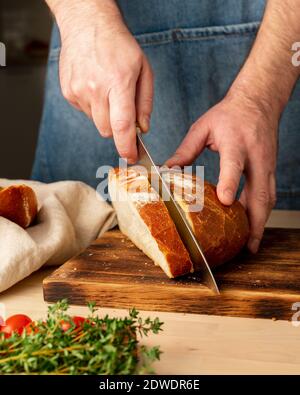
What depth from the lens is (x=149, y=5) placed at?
2.10m

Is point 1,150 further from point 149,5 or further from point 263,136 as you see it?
point 263,136

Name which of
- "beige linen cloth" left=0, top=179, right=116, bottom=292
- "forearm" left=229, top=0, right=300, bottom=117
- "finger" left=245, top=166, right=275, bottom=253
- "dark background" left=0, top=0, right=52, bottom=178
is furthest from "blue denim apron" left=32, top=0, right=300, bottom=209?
"dark background" left=0, top=0, right=52, bottom=178

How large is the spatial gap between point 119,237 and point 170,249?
332 millimetres

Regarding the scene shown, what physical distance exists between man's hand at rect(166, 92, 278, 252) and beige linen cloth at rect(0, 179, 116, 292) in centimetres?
34

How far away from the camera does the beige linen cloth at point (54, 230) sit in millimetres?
1401

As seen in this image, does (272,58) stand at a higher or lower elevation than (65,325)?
higher

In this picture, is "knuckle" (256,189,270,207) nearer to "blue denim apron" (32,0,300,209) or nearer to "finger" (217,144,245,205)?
"finger" (217,144,245,205)

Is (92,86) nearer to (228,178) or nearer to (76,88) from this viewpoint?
(76,88)

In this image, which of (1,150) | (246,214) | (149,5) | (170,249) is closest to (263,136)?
(246,214)

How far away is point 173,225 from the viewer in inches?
55.2

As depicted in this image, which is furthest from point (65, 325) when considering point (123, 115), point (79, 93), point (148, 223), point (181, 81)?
point (181, 81)

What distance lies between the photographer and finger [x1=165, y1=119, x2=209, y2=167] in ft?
5.37

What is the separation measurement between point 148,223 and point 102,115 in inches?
11.3

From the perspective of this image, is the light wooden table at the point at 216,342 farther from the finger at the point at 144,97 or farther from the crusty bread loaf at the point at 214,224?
the finger at the point at 144,97
